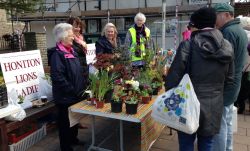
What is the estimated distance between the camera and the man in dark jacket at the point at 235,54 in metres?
2.47

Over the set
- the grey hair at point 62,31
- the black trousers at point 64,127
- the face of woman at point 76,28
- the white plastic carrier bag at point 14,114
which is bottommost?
the black trousers at point 64,127

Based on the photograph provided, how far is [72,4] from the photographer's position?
48.4ft

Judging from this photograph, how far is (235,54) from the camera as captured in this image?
251cm

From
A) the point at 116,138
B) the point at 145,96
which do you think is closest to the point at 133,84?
the point at 145,96

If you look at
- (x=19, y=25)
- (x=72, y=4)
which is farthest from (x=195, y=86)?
(x=72, y=4)

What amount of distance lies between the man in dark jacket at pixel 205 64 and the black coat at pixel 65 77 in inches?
46.0

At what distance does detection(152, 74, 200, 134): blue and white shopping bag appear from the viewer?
2.01m

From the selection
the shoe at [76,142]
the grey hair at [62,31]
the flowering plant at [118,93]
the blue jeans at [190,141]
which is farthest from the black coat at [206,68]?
the shoe at [76,142]

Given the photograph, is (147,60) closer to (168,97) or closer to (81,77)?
(81,77)

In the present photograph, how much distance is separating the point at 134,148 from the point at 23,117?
4.68ft

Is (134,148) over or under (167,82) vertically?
under

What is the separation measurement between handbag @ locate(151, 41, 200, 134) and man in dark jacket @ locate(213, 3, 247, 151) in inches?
22.3

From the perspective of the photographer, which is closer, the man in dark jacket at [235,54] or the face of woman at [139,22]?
the man in dark jacket at [235,54]

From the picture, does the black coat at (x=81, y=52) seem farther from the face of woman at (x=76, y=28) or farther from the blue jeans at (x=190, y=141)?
the blue jeans at (x=190, y=141)
